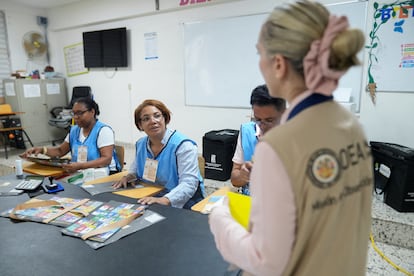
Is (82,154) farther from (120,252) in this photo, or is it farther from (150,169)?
(120,252)

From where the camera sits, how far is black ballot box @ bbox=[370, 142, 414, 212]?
2.30m

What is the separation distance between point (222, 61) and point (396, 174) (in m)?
2.44

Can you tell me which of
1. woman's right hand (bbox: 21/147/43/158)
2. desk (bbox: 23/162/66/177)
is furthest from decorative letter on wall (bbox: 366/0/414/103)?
woman's right hand (bbox: 21/147/43/158)

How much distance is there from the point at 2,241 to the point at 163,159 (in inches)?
37.5

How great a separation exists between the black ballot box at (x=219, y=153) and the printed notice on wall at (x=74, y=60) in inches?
137

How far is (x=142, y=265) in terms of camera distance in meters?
1.00

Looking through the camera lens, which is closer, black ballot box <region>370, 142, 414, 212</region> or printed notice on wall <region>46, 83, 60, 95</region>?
black ballot box <region>370, 142, 414, 212</region>

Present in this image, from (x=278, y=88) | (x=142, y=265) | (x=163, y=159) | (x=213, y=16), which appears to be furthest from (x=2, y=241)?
(x=213, y=16)

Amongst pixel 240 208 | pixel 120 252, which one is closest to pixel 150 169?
pixel 120 252

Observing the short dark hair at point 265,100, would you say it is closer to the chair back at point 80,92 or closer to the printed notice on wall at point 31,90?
the chair back at point 80,92

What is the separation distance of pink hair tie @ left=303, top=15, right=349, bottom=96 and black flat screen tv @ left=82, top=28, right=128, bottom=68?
15.8 ft

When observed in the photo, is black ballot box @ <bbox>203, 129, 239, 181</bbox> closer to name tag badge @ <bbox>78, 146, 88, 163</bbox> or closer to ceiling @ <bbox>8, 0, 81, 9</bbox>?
name tag badge @ <bbox>78, 146, 88, 163</bbox>

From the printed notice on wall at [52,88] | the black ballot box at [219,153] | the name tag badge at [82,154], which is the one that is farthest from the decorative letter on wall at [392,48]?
the printed notice on wall at [52,88]

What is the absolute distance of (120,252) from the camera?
42.5 inches
